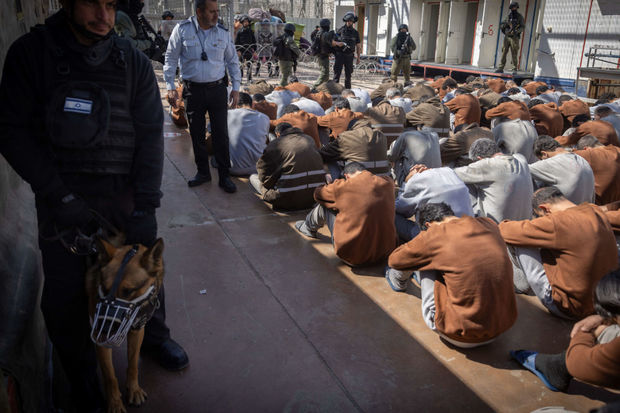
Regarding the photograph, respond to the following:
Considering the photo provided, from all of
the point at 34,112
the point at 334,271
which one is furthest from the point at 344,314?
the point at 34,112

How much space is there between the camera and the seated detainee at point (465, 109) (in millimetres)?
7711

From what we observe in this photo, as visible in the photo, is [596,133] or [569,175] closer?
[569,175]

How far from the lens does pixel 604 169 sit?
488 centimetres

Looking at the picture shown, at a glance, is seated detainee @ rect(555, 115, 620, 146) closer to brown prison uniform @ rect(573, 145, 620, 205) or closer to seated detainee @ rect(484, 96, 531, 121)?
seated detainee @ rect(484, 96, 531, 121)

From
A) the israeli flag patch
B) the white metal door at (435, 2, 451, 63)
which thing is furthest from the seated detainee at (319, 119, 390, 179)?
the white metal door at (435, 2, 451, 63)

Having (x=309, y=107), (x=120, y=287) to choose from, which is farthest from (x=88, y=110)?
(x=309, y=107)

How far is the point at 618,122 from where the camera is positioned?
21.8ft

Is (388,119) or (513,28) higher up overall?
(513,28)

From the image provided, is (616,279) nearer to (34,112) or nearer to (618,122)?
(34,112)

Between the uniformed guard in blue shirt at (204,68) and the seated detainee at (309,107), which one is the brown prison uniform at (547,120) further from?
the uniformed guard in blue shirt at (204,68)

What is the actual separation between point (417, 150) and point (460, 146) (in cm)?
69

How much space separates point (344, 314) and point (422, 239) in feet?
2.52

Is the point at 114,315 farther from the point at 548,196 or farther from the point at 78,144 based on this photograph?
the point at 548,196

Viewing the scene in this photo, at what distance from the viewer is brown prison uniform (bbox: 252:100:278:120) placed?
7316 millimetres
